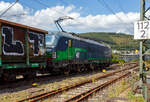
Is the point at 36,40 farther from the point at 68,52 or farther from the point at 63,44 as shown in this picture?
the point at 68,52

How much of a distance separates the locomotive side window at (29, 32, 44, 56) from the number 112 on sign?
6.45 meters

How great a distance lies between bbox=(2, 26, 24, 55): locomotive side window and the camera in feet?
27.6

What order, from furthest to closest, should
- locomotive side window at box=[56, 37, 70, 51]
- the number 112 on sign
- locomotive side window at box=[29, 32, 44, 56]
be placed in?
locomotive side window at box=[56, 37, 70, 51]
locomotive side window at box=[29, 32, 44, 56]
the number 112 on sign

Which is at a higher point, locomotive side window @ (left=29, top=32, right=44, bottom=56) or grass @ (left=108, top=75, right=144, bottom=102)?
locomotive side window @ (left=29, top=32, right=44, bottom=56)

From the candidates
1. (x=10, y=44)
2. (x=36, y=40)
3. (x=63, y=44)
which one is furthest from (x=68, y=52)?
(x=10, y=44)

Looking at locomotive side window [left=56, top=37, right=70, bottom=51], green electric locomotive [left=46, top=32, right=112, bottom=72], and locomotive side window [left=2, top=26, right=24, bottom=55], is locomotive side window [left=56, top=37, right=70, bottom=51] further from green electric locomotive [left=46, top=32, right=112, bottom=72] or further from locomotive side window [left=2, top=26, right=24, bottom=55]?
locomotive side window [left=2, top=26, right=24, bottom=55]

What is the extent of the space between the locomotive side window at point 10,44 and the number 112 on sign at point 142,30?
20.4 feet

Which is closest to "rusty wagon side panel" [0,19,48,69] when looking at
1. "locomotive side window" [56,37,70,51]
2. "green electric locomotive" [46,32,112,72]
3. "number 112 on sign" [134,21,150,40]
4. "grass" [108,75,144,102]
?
"green electric locomotive" [46,32,112,72]

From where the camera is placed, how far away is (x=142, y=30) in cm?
576

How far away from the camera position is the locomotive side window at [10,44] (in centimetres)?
841

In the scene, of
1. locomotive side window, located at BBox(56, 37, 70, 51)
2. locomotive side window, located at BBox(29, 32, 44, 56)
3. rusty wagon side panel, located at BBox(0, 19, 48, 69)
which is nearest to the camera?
rusty wagon side panel, located at BBox(0, 19, 48, 69)

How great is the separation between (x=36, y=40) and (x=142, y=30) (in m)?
6.83

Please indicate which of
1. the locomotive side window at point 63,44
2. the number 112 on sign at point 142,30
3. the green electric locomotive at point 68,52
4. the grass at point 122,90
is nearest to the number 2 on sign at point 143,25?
the number 112 on sign at point 142,30

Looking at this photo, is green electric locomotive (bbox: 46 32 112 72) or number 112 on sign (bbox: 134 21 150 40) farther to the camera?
green electric locomotive (bbox: 46 32 112 72)
